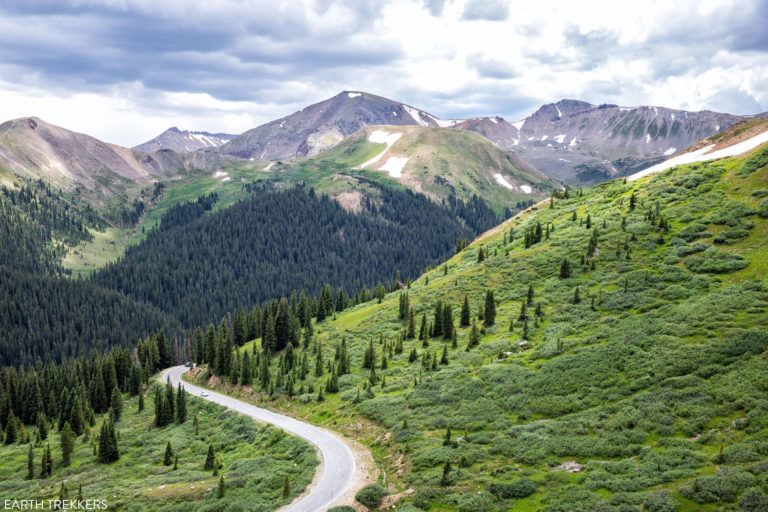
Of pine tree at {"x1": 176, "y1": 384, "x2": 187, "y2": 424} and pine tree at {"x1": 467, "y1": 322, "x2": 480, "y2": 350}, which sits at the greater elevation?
pine tree at {"x1": 467, "y1": 322, "x2": 480, "y2": 350}

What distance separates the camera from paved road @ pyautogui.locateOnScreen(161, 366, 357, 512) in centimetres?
5125

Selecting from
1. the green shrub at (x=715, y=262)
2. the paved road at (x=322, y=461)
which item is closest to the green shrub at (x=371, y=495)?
the paved road at (x=322, y=461)

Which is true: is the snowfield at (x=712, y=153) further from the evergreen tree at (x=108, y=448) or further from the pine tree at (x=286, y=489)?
the evergreen tree at (x=108, y=448)

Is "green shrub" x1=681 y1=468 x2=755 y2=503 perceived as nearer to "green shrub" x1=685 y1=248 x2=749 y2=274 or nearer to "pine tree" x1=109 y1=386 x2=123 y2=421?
"green shrub" x1=685 y1=248 x2=749 y2=274

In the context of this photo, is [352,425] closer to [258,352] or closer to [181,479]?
[181,479]

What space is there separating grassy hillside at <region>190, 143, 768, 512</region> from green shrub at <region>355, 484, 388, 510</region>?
209 cm

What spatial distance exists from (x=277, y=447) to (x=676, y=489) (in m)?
49.3

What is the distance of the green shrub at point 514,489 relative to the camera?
43.3m

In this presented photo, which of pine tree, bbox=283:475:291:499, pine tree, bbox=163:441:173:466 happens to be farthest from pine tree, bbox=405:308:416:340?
pine tree, bbox=283:475:291:499

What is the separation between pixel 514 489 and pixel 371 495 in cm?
1348

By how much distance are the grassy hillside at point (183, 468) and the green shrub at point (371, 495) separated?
785 cm

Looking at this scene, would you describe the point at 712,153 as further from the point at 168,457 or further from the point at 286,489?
the point at 168,457

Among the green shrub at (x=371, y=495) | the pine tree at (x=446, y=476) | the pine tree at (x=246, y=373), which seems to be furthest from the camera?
the pine tree at (x=246, y=373)

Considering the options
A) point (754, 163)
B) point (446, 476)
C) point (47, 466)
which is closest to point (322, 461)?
point (446, 476)
